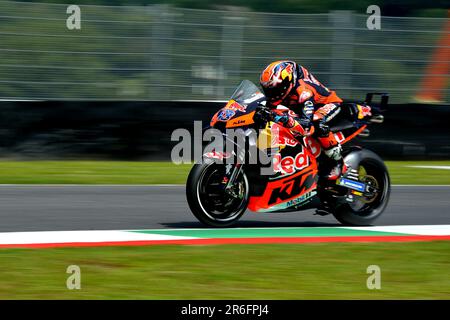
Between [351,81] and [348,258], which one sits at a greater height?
[351,81]

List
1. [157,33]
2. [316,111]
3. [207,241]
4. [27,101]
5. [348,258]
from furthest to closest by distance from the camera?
[157,33] < [27,101] < [316,111] < [207,241] < [348,258]

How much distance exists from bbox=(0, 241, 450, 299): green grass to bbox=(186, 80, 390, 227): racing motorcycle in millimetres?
771

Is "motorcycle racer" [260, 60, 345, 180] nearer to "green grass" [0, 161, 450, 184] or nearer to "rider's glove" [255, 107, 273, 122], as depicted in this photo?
"rider's glove" [255, 107, 273, 122]

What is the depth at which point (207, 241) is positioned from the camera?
7.73m

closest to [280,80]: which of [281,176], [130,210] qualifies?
[281,176]

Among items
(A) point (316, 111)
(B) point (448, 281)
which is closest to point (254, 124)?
(A) point (316, 111)

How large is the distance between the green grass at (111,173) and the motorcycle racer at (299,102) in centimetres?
452

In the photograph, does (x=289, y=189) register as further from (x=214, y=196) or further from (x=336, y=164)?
(x=214, y=196)

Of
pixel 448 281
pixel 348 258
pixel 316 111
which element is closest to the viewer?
pixel 448 281

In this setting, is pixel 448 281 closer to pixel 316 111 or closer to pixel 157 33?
pixel 316 111

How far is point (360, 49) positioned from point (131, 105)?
4189 millimetres

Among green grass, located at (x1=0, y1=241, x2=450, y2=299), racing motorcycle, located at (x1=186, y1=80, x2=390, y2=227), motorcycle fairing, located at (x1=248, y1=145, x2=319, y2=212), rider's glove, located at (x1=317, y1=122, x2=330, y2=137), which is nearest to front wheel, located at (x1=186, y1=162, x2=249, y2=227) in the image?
racing motorcycle, located at (x1=186, y1=80, x2=390, y2=227)

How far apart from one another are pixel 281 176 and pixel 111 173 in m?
5.37

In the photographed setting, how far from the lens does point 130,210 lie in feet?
31.7
